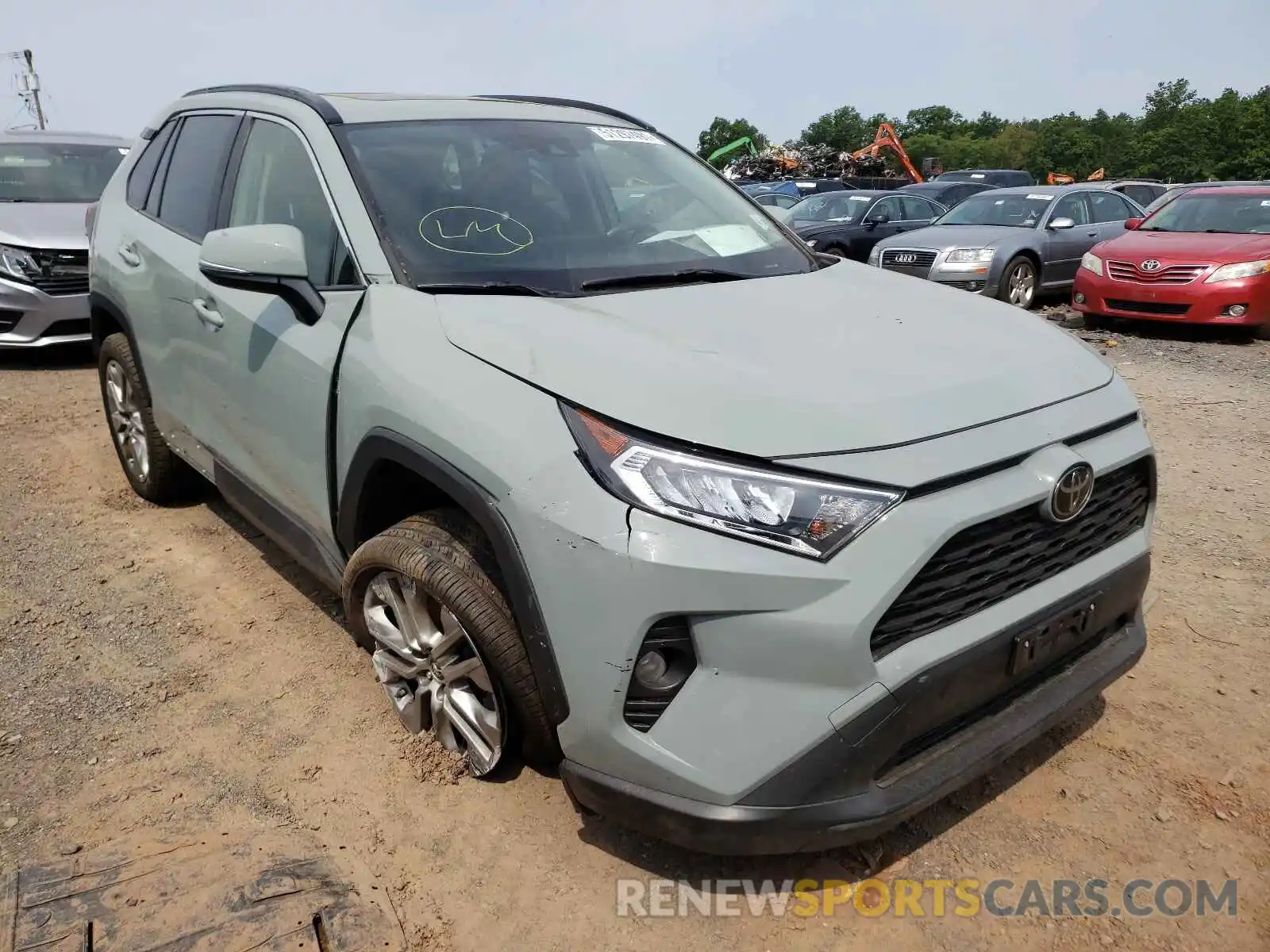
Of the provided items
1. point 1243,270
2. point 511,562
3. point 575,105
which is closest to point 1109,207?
point 1243,270

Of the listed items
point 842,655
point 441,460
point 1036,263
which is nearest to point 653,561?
point 842,655

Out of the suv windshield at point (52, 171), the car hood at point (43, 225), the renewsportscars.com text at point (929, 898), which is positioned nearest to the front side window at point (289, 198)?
the renewsportscars.com text at point (929, 898)

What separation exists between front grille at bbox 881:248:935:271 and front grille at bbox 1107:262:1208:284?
1875 millimetres

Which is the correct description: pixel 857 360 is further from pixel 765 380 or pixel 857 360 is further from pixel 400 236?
pixel 400 236

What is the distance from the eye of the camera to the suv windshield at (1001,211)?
10.9 meters

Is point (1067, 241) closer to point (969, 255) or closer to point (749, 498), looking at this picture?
point (969, 255)

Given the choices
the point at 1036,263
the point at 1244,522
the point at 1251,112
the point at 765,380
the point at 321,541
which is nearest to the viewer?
the point at 765,380

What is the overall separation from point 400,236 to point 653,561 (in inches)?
52.8

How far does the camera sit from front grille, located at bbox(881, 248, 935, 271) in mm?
10328

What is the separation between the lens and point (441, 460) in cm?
217

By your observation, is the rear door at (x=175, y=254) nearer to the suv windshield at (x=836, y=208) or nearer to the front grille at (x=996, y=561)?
the front grille at (x=996, y=561)

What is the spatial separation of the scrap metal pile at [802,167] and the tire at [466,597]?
30.8 metres

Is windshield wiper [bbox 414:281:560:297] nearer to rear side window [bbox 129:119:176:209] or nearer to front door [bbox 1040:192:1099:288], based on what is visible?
rear side window [bbox 129:119:176:209]

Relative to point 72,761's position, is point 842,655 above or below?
above
